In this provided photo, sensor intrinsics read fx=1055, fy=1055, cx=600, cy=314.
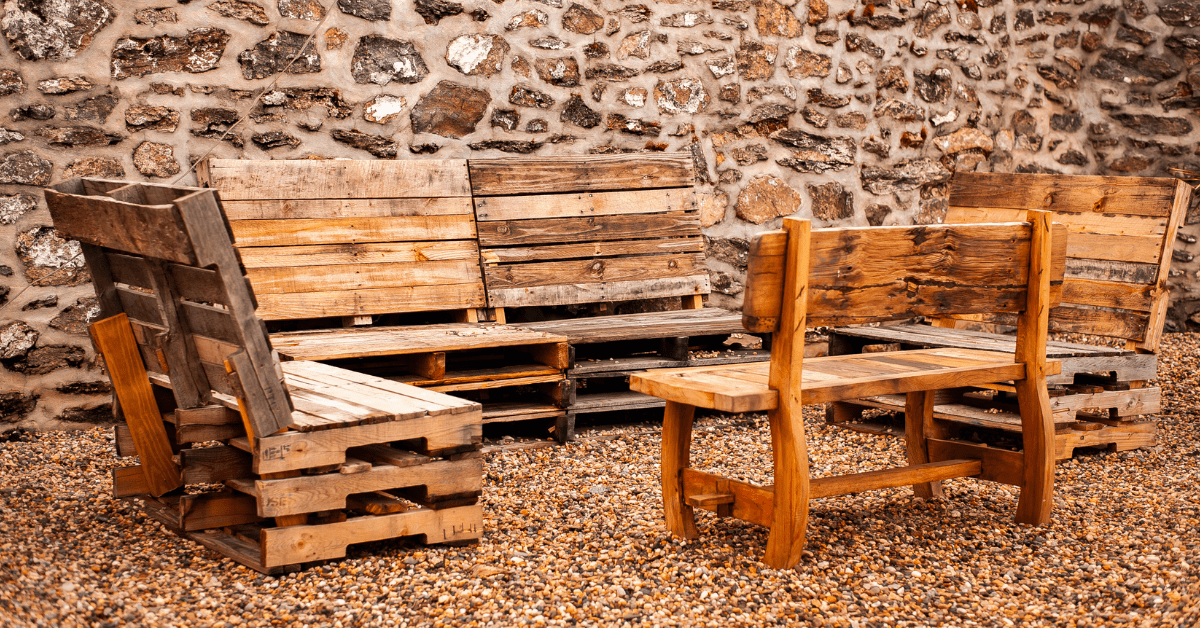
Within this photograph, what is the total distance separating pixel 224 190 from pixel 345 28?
92 cm

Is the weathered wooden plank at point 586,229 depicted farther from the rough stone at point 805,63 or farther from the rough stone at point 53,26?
the rough stone at point 53,26

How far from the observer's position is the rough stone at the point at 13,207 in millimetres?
4203

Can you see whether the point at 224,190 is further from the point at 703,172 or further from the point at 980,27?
the point at 980,27

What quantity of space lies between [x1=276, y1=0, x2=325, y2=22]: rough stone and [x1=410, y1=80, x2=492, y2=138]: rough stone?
22.9 inches

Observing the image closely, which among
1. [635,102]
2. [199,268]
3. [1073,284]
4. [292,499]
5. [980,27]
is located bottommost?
[292,499]

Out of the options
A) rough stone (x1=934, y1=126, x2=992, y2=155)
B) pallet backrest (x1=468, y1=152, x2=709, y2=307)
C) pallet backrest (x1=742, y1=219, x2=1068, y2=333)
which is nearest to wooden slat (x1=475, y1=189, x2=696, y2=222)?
pallet backrest (x1=468, y1=152, x2=709, y2=307)

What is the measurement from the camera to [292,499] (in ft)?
9.23

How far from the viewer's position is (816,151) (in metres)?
5.77

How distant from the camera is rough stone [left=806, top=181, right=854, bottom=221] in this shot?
579 centimetres

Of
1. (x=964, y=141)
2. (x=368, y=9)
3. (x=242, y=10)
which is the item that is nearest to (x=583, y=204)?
(x=368, y=9)

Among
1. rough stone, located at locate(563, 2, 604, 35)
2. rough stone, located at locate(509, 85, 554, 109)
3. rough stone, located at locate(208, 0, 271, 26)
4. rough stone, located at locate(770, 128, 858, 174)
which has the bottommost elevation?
rough stone, located at locate(770, 128, 858, 174)

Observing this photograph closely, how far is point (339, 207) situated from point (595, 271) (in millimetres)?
1246

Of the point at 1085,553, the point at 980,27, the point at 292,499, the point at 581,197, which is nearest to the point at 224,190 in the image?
the point at 581,197

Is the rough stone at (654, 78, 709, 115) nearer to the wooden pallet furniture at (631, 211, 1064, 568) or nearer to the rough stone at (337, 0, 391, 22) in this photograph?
the rough stone at (337, 0, 391, 22)
